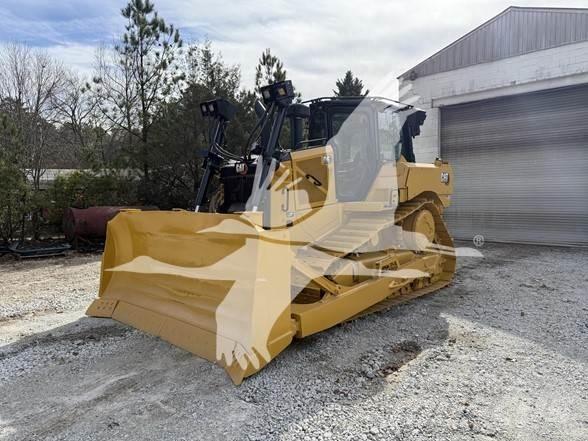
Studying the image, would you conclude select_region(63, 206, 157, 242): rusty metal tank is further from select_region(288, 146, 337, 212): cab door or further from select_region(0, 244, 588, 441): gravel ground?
select_region(288, 146, 337, 212): cab door

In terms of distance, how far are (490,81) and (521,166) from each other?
2.13 meters

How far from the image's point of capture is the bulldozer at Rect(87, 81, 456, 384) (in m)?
3.53

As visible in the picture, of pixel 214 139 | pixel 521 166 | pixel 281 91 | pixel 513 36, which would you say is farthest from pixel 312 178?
pixel 513 36

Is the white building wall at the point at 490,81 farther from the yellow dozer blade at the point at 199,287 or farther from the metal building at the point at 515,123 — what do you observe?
the yellow dozer blade at the point at 199,287

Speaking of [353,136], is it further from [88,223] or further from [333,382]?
[88,223]

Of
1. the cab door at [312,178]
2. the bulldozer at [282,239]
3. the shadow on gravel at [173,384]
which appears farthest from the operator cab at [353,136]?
the shadow on gravel at [173,384]

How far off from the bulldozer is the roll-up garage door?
16.4 feet

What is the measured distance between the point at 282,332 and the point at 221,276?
707mm

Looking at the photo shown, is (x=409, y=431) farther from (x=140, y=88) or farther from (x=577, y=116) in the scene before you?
(x=140, y=88)

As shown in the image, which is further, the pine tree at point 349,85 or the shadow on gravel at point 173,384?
the pine tree at point 349,85

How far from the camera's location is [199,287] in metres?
3.96

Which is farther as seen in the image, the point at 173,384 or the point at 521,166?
the point at 521,166

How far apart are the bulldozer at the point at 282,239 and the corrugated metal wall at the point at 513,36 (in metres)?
5.36

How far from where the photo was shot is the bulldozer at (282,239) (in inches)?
139
